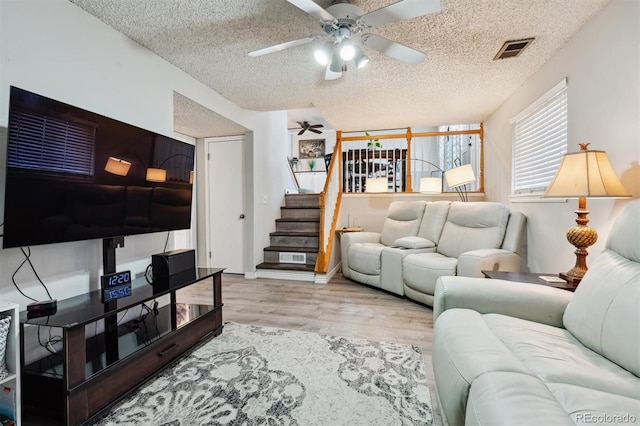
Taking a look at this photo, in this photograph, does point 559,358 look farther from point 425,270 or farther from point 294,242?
point 294,242

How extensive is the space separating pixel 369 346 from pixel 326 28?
2.23 m

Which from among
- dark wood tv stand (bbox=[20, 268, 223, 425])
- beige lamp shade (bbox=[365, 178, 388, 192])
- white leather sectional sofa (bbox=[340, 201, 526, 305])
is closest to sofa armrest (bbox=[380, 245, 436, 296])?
white leather sectional sofa (bbox=[340, 201, 526, 305])

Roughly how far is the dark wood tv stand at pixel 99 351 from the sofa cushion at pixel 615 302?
2128mm

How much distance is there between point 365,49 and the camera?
2527 millimetres

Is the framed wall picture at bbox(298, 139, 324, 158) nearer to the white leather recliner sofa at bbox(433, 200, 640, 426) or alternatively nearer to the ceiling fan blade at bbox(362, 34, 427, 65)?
the ceiling fan blade at bbox(362, 34, 427, 65)

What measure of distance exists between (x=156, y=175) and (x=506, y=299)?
2.37m

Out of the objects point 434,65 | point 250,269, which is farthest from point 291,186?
point 434,65

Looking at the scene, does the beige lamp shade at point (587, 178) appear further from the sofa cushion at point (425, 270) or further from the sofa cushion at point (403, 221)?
the sofa cushion at point (403, 221)

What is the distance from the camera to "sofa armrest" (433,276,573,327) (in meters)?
1.50

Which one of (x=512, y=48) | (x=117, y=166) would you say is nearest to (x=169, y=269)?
(x=117, y=166)

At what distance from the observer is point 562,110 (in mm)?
2430

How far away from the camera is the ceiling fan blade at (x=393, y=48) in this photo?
1979mm

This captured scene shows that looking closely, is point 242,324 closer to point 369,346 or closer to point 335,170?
point 369,346

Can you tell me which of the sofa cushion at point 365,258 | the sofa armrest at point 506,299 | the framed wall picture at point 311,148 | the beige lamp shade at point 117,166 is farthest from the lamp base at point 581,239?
the framed wall picture at point 311,148
